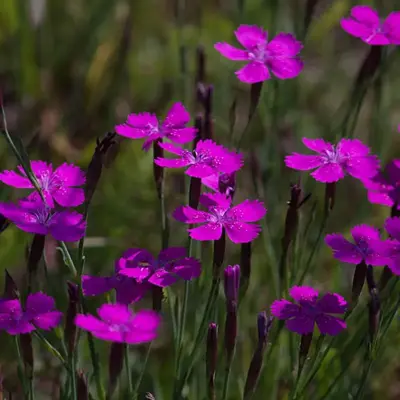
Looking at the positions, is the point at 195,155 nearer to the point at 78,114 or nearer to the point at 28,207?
the point at 28,207

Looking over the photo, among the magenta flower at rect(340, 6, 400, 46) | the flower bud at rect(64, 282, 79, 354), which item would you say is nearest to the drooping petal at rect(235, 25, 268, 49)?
the magenta flower at rect(340, 6, 400, 46)

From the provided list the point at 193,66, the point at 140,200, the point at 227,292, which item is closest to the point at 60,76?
the point at 193,66

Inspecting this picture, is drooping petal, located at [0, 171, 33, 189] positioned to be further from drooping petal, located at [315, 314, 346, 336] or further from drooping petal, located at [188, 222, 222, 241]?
drooping petal, located at [315, 314, 346, 336]

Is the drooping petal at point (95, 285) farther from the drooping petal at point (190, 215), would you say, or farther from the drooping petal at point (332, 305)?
the drooping petal at point (332, 305)

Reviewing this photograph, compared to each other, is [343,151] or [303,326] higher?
[343,151]

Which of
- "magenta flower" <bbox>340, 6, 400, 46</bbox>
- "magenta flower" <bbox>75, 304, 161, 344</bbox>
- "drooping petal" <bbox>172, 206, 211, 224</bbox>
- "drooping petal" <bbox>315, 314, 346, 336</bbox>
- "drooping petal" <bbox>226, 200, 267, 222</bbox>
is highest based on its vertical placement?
"magenta flower" <bbox>340, 6, 400, 46</bbox>
